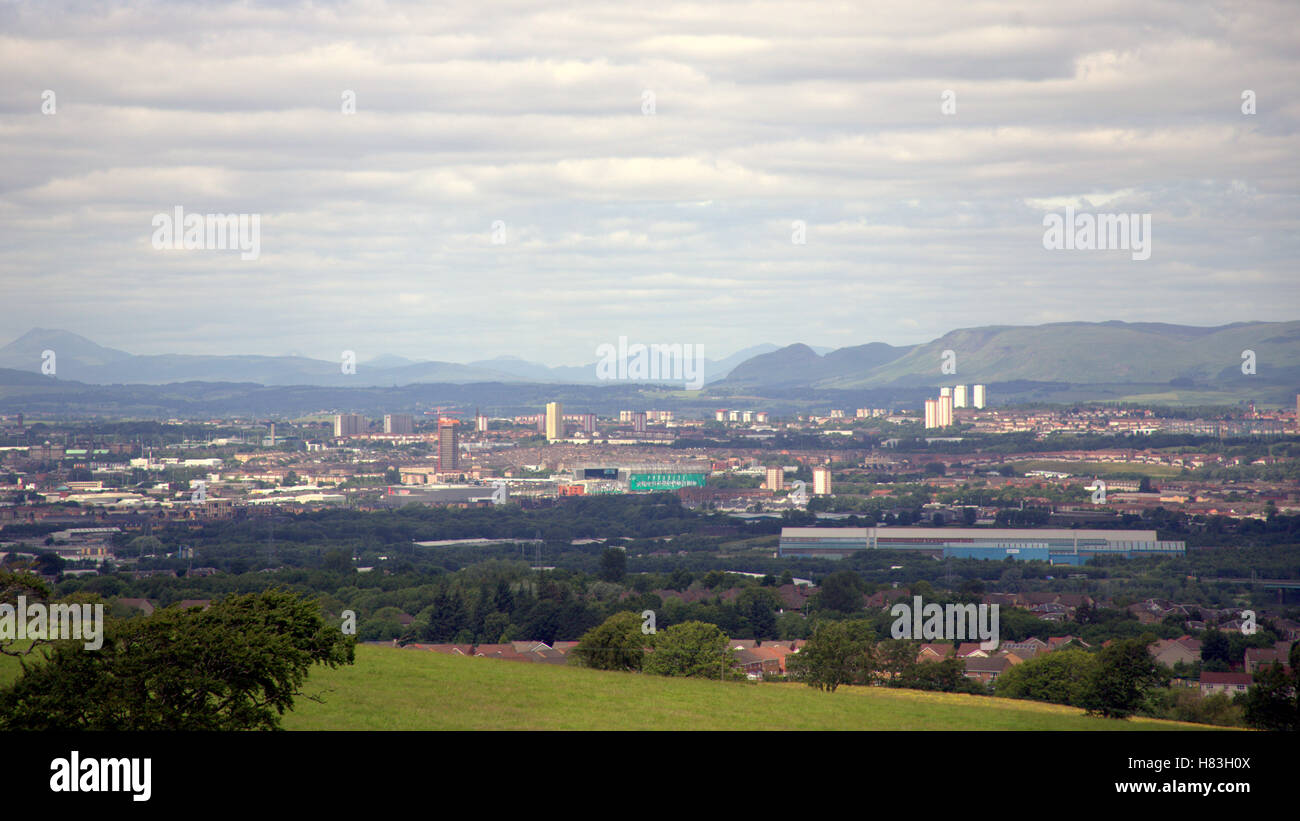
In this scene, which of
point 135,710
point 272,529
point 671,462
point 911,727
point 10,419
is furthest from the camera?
point 10,419

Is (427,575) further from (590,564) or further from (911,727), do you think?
(911,727)

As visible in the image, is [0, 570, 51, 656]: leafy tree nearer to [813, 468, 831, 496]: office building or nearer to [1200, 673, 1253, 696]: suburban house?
[1200, 673, 1253, 696]: suburban house

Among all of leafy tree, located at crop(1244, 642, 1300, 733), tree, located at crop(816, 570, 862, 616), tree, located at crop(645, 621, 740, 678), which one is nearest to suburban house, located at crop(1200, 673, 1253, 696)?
leafy tree, located at crop(1244, 642, 1300, 733)

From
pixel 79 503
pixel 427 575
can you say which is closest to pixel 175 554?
pixel 427 575

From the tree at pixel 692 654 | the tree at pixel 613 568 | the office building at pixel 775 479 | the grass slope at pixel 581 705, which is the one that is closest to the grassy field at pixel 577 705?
the grass slope at pixel 581 705

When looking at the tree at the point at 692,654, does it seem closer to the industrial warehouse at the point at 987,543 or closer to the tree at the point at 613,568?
the tree at the point at 613,568
